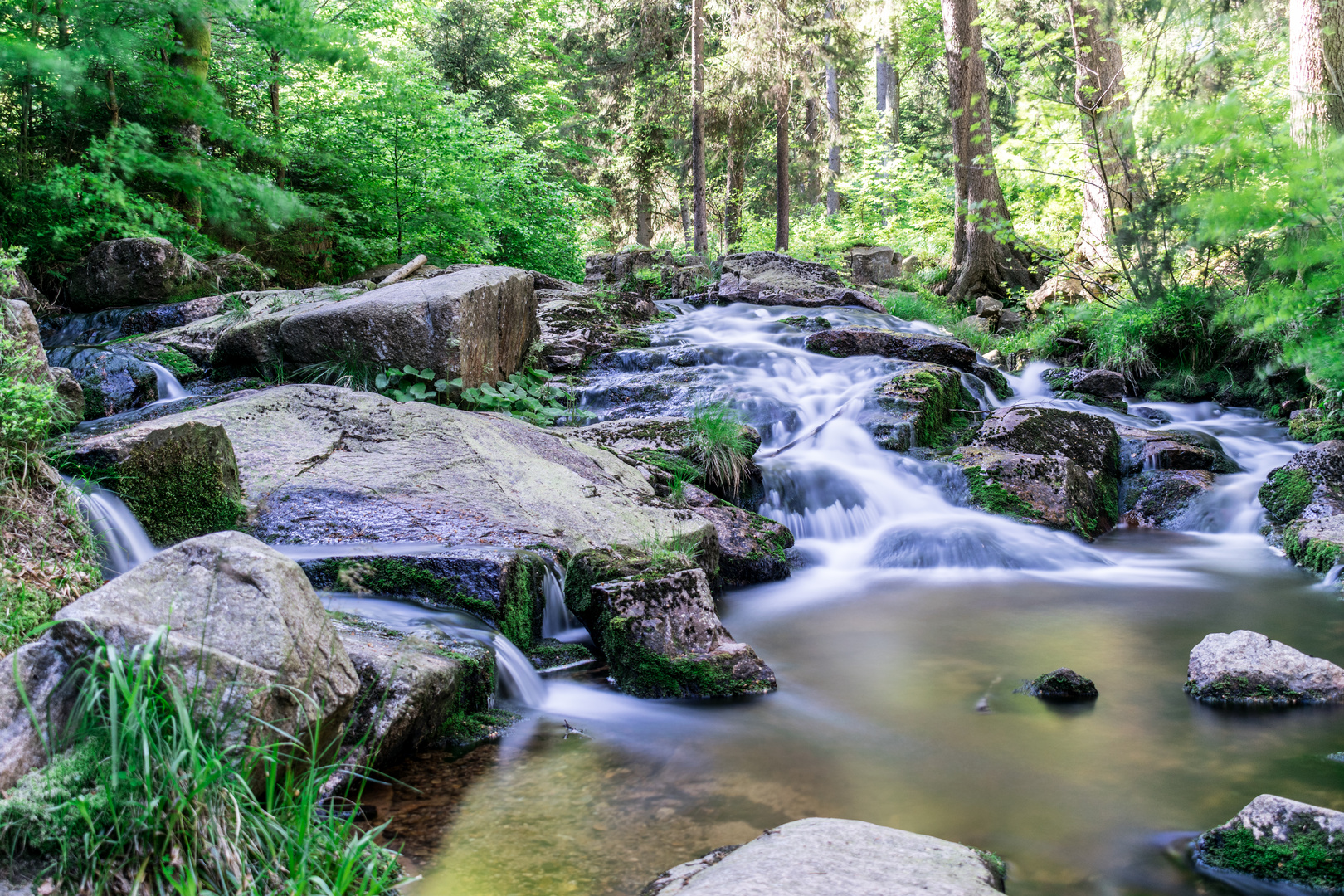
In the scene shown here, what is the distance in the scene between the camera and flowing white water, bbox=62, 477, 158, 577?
4199 millimetres

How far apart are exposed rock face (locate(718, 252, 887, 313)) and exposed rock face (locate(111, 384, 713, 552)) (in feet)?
32.2

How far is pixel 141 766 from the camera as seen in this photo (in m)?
1.93

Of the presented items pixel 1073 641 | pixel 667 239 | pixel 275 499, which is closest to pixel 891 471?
pixel 1073 641

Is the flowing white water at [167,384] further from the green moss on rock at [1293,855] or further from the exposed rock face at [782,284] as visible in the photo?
the exposed rock face at [782,284]

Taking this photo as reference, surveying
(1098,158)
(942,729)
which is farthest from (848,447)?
(1098,158)

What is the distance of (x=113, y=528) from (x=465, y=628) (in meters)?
1.87

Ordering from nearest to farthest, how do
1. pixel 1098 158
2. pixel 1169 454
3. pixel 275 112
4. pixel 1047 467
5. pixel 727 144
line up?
1. pixel 1047 467
2. pixel 1169 454
3. pixel 1098 158
4. pixel 275 112
5. pixel 727 144

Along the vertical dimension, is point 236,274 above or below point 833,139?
below

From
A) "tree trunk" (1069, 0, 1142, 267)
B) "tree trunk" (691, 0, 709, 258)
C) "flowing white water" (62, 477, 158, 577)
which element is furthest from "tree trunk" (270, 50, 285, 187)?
"tree trunk" (1069, 0, 1142, 267)

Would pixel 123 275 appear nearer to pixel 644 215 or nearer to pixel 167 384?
pixel 167 384

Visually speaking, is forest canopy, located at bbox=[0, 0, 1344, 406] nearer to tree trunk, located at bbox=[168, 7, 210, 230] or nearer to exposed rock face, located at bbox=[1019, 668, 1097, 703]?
tree trunk, located at bbox=[168, 7, 210, 230]

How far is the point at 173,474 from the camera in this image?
4703 mm

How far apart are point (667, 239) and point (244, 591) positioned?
1106 inches

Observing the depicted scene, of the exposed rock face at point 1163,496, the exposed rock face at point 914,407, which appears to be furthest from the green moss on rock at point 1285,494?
the exposed rock face at point 914,407
